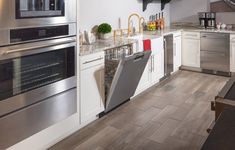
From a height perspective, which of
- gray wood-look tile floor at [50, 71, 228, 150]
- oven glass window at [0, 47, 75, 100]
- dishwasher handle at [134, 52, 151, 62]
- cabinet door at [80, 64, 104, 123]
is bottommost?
gray wood-look tile floor at [50, 71, 228, 150]

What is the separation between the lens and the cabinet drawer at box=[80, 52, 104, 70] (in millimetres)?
2910

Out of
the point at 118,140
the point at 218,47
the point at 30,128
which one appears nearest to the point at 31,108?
the point at 30,128

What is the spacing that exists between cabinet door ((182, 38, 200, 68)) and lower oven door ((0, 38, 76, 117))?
360cm

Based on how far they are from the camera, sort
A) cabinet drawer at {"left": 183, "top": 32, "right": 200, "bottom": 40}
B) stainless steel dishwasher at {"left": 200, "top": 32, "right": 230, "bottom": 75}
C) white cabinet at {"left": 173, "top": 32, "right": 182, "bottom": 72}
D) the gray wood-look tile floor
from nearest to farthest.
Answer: the gray wood-look tile floor
stainless steel dishwasher at {"left": 200, "top": 32, "right": 230, "bottom": 75}
white cabinet at {"left": 173, "top": 32, "right": 182, "bottom": 72}
cabinet drawer at {"left": 183, "top": 32, "right": 200, "bottom": 40}

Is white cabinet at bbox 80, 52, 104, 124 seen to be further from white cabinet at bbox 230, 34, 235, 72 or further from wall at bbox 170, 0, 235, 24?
wall at bbox 170, 0, 235, 24

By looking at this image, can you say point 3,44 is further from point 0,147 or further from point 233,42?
point 233,42

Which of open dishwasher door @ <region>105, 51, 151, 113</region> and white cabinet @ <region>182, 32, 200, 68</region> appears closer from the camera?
open dishwasher door @ <region>105, 51, 151, 113</region>

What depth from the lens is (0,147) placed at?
2.14 metres

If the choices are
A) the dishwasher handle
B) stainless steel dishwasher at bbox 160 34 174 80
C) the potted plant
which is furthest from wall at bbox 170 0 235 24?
the dishwasher handle

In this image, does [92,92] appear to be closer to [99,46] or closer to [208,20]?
[99,46]

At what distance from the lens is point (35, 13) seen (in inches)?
88.4

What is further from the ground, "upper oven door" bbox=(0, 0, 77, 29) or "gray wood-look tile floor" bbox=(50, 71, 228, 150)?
"upper oven door" bbox=(0, 0, 77, 29)

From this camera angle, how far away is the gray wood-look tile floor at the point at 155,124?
276 centimetres

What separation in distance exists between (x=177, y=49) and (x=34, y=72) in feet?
12.7
